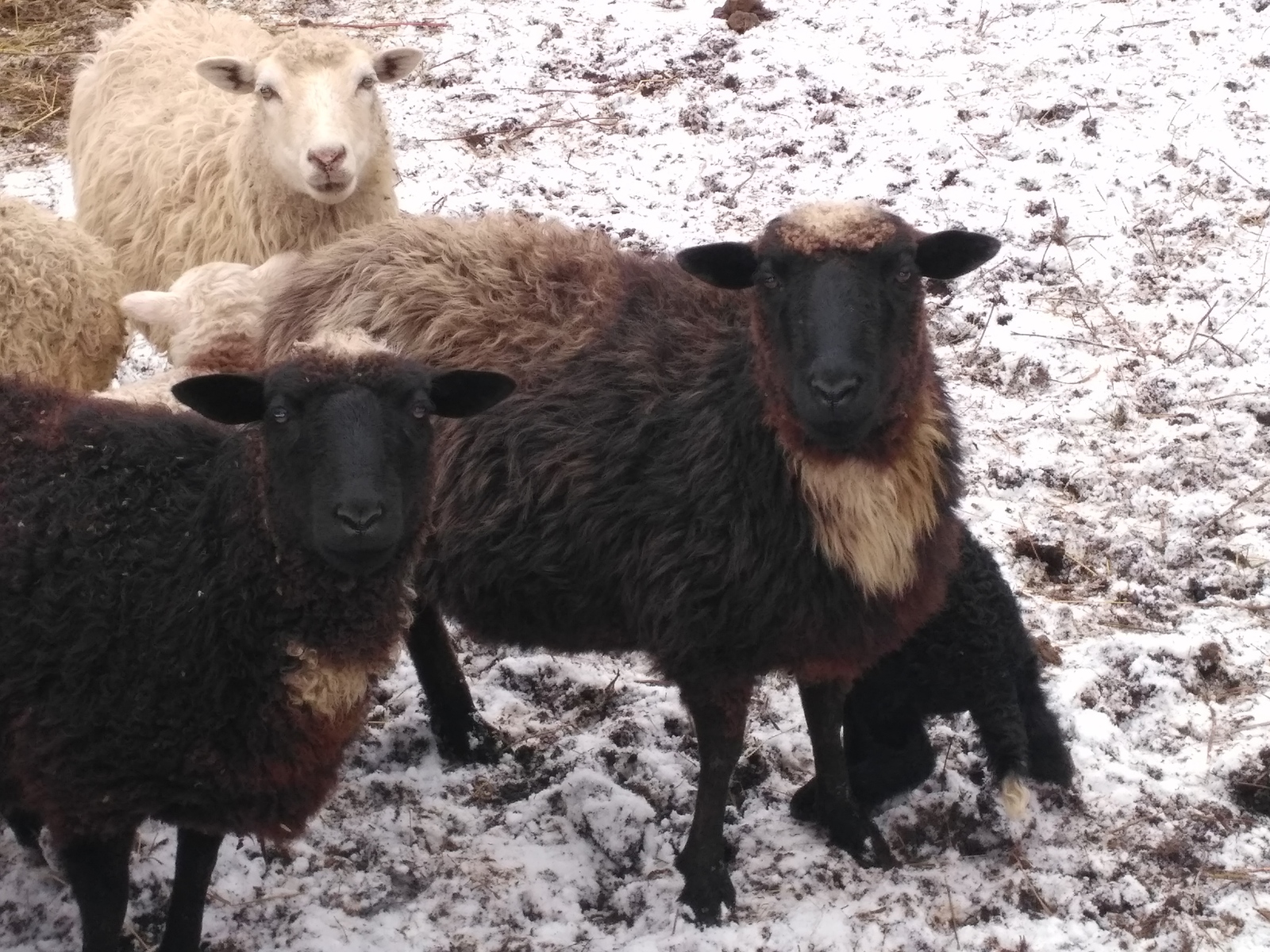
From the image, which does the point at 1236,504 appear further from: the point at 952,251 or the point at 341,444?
the point at 341,444

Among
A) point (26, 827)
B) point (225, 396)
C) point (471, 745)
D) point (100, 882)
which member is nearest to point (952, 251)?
point (225, 396)

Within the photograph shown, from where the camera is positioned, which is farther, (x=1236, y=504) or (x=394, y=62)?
(x=394, y=62)

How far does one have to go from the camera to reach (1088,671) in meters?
5.00

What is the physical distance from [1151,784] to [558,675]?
2.41 metres

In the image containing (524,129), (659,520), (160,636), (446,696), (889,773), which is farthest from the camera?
(524,129)

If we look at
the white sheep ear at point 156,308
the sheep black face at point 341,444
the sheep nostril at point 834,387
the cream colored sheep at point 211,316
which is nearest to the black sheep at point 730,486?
the sheep nostril at point 834,387

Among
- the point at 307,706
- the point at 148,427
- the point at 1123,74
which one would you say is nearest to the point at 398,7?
the point at 1123,74

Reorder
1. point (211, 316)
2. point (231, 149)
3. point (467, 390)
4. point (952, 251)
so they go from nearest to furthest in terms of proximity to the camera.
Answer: point (467, 390) < point (952, 251) < point (211, 316) < point (231, 149)

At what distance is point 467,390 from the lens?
3.60 metres

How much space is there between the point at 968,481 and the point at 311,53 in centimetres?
380

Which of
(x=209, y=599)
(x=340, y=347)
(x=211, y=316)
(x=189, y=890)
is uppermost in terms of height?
(x=340, y=347)

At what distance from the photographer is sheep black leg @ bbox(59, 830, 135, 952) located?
3502 millimetres

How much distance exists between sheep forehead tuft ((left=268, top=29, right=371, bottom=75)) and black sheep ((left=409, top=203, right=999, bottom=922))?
8.05ft

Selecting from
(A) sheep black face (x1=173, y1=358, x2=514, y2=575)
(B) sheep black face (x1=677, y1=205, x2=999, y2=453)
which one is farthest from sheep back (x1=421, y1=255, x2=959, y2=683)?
(A) sheep black face (x1=173, y1=358, x2=514, y2=575)
